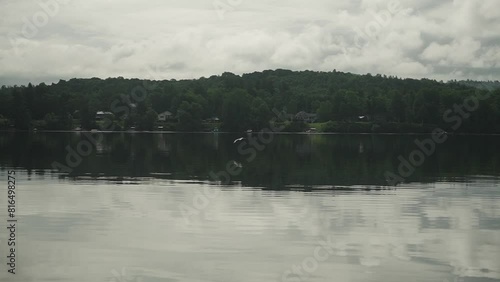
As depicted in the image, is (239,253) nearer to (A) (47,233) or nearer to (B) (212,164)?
(A) (47,233)

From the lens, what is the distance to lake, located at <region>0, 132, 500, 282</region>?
20.0 m

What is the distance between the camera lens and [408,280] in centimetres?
1898

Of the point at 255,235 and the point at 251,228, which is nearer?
the point at 255,235

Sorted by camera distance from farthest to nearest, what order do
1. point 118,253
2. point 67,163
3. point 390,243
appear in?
point 67,163 → point 390,243 → point 118,253

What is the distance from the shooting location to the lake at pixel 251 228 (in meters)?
20.0

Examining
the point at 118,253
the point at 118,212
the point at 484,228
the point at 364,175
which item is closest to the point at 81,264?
the point at 118,253

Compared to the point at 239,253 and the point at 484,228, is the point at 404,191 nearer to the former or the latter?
the point at 484,228

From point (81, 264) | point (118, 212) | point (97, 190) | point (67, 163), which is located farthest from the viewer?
point (67, 163)

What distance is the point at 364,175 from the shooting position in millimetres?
52406

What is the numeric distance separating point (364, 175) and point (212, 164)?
17.3m

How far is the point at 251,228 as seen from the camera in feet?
87.9

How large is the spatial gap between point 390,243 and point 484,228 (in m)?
6.21

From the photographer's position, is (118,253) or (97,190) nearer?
(118,253)

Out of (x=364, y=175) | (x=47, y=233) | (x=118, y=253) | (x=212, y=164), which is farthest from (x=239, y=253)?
(x=212, y=164)
